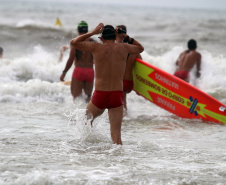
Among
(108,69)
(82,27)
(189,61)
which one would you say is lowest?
(189,61)

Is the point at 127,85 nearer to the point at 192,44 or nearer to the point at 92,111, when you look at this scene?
the point at 92,111

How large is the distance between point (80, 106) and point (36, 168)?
11.8 ft

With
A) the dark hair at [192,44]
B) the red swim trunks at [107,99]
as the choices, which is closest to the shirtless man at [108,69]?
the red swim trunks at [107,99]

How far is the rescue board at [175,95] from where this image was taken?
301 inches

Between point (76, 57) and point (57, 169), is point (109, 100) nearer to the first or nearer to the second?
point (57, 169)

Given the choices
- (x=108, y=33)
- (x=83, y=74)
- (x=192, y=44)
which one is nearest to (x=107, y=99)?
(x=108, y=33)

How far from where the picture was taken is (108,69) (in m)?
5.13

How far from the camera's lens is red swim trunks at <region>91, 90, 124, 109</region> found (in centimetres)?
516

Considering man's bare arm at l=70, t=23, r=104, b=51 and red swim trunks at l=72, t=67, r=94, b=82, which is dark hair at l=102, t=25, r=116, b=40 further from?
red swim trunks at l=72, t=67, r=94, b=82

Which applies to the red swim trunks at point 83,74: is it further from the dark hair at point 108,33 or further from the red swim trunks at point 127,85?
the dark hair at point 108,33

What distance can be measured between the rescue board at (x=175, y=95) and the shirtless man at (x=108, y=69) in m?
2.57

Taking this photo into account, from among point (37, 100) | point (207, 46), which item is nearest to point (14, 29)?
point (207, 46)

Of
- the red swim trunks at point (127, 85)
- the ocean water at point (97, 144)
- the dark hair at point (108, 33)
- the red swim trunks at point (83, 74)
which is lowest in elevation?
the ocean water at point (97, 144)

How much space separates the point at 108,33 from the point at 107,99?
2.83 feet
